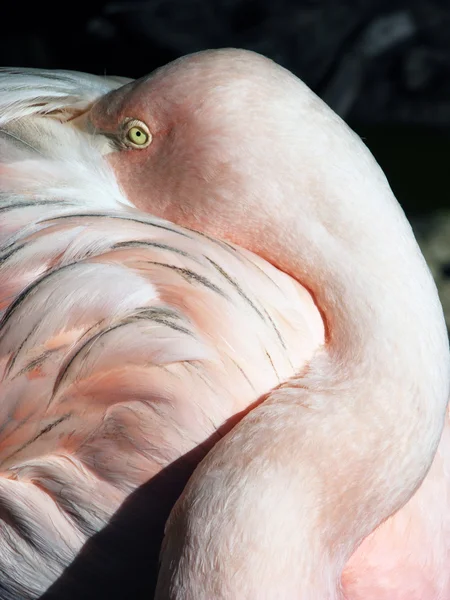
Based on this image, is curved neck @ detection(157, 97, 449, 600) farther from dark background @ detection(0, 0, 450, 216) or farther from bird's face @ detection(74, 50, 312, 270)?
dark background @ detection(0, 0, 450, 216)

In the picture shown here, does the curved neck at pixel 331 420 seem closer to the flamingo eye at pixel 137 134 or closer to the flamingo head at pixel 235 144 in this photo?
the flamingo head at pixel 235 144

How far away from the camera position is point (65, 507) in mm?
1636

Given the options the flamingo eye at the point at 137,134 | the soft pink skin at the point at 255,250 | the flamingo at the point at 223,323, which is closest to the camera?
the soft pink skin at the point at 255,250

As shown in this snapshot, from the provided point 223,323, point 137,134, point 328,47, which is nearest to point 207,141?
point 137,134

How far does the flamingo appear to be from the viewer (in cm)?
154

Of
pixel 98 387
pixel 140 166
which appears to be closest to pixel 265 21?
pixel 140 166

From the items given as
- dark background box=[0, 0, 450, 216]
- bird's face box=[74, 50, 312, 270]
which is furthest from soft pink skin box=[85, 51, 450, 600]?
dark background box=[0, 0, 450, 216]

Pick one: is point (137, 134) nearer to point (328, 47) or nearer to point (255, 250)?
point (255, 250)

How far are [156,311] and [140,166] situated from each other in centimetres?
32

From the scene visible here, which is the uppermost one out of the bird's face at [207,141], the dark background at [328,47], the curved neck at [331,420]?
the dark background at [328,47]

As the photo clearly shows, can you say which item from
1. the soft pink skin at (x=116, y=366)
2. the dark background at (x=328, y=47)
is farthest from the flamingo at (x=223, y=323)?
the dark background at (x=328, y=47)

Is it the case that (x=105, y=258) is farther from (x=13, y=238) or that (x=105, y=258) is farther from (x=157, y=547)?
(x=157, y=547)

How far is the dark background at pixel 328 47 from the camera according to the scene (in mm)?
4492

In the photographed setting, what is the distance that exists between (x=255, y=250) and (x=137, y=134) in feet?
1.06
